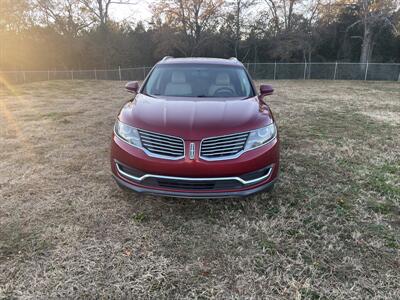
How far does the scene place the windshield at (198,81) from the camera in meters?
3.57

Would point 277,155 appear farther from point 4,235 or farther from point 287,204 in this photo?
point 4,235

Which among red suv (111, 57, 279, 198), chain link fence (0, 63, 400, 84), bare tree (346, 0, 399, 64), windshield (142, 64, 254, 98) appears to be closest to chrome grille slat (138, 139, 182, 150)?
red suv (111, 57, 279, 198)

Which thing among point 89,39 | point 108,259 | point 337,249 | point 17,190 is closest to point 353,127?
point 337,249

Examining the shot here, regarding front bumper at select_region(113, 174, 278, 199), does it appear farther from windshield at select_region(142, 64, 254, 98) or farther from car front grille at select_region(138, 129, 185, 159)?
windshield at select_region(142, 64, 254, 98)

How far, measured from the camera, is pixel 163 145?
2.50 metres

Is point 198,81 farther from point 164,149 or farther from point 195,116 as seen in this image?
point 164,149

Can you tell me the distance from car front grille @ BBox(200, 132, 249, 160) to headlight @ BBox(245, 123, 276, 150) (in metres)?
0.06

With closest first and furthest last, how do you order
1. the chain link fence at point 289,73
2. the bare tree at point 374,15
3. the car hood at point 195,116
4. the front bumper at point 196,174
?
1. the front bumper at point 196,174
2. the car hood at point 195,116
3. the bare tree at point 374,15
4. the chain link fence at point 289,73

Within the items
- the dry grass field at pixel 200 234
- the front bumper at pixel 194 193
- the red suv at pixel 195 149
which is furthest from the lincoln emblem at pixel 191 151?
the dry grass field at pixel 200 234

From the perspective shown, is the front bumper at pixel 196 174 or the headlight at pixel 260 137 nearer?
the front bumper at pixel 196 174

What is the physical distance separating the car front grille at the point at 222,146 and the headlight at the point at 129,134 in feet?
1.95

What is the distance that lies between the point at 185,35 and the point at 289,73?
9859 millimetres

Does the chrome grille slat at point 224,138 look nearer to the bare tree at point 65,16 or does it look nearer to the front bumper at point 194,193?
the front bumper at point 194,193

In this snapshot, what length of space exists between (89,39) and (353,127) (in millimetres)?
25760
